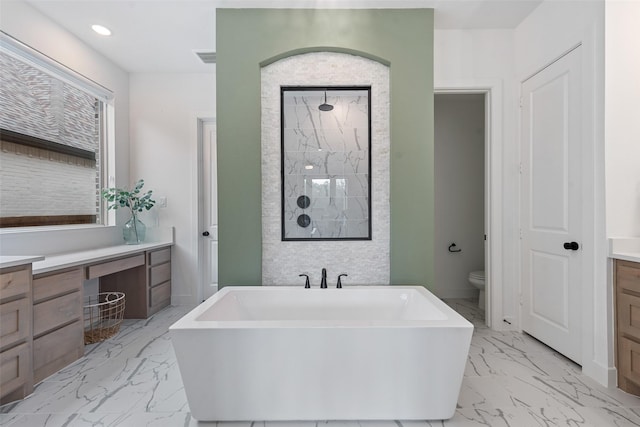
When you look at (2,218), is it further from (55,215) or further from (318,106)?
(318,106)

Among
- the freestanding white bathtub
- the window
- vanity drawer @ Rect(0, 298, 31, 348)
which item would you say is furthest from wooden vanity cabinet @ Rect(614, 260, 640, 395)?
the window

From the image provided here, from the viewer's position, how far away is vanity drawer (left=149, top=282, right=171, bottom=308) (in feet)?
10.2

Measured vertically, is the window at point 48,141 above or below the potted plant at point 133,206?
above

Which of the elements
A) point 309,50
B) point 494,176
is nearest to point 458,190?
point 494,176

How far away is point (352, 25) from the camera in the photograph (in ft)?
7.64

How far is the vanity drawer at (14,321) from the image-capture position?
1604mm

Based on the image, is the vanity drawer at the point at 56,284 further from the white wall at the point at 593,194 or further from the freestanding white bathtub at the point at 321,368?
the white wall at the point at 593,194

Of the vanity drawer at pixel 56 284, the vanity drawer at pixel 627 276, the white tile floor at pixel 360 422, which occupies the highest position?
the vanity drawer at pixel 627 276

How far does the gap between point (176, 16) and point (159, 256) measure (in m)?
2.21

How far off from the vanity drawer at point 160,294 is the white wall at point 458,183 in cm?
307

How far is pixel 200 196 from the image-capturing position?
3518 mm

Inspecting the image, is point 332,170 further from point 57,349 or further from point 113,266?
point 57,349

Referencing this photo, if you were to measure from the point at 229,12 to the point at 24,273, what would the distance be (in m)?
2.17

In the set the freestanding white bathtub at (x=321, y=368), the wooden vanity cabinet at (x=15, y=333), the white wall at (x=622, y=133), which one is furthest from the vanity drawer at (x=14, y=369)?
the white wall at (x=622, y=133)
